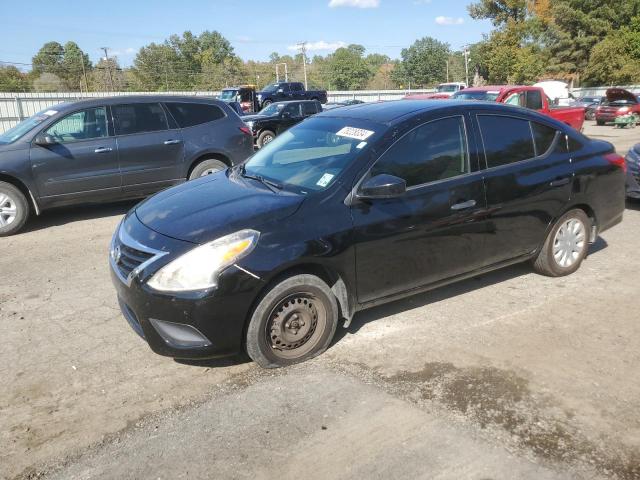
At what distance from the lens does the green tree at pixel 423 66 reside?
343 ft

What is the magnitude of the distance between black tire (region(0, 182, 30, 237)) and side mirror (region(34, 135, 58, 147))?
2.18ft

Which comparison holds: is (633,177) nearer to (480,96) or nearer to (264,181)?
(480,96)

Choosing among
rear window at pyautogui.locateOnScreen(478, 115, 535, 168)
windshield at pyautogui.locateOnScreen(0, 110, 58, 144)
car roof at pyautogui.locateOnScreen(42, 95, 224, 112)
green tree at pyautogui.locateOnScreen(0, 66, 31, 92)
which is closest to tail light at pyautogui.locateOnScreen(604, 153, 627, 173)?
rear window at pyautogui.locateOnScreen(478, 115, 535, 168)

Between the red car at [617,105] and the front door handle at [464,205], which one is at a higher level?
the red car at [617,105]

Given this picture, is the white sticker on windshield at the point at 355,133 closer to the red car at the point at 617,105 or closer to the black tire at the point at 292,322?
the black tire at the point at 292,322

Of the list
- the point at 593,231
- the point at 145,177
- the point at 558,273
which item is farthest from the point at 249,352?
the point at 145,177

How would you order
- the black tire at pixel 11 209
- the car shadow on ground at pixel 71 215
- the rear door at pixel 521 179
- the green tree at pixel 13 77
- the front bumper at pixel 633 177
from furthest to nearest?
the green tree at pixel 13 77
the front bumper at pixel 633 177
the car shadow on ground at pixel 71 215
the black tire at pixel 11 209
the rear door at pixel 521 179

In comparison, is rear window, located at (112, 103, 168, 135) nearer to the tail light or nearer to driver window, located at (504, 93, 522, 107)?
the tail light

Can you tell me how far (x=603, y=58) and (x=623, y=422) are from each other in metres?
60.2

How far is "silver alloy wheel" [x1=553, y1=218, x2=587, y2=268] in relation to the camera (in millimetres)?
5078

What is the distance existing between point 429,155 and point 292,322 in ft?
5.44

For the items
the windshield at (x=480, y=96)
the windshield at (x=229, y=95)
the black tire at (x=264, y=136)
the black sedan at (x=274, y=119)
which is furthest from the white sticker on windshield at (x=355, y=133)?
the windshield at (x=229, y=95)

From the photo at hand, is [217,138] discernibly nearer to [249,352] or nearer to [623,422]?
[249,352]

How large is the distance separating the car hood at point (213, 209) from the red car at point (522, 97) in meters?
10.4
